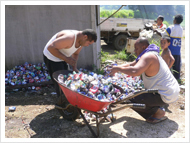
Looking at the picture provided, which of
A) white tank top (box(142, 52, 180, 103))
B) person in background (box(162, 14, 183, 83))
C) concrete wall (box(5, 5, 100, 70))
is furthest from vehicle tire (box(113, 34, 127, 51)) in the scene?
white tank top (box(142, 52, 180, 103))

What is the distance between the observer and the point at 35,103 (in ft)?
13.6

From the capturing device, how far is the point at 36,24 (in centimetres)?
536

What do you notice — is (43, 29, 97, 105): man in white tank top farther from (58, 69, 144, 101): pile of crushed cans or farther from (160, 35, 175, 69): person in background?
(160, 35, 175, 69): person in background

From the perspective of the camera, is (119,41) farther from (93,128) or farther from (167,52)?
(93,128)

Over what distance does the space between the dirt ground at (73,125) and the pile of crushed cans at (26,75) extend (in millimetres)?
996

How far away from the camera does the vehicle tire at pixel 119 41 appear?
32.4 ft

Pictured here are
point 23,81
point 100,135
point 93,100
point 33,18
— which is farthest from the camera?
point 33,18

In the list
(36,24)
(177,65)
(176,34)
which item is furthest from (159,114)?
(36,24)

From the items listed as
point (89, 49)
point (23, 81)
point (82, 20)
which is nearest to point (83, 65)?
point (89, 49)

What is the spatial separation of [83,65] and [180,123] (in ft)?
10.6

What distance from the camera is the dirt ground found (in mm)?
3010

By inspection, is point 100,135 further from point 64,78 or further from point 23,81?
point 23,81

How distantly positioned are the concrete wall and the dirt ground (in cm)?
193

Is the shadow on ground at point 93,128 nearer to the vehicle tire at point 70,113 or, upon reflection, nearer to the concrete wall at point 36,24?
the vehicle tire at point 70,113
